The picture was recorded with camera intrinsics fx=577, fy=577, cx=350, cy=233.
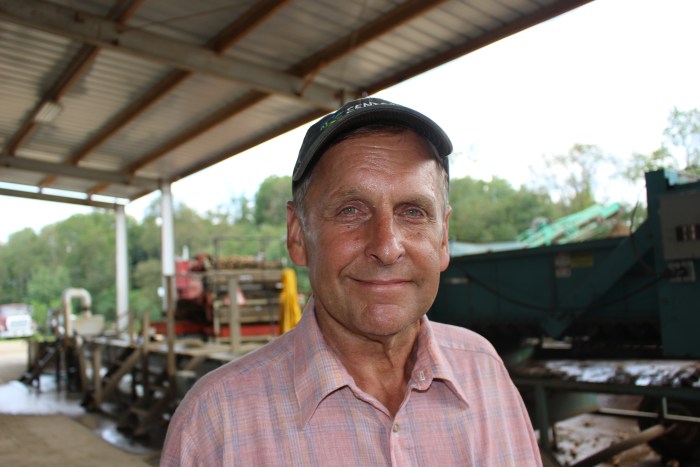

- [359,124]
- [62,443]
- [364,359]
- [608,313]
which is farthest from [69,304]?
[359,124]

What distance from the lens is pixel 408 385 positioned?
1.38 m

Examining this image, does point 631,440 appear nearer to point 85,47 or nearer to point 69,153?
point 85,47

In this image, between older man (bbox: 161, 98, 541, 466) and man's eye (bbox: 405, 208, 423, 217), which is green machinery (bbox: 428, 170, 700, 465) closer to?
older man (bbox: 161, 98, 541, 466)

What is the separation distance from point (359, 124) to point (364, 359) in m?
0.57

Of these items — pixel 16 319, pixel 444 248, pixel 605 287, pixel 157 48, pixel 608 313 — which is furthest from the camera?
pixel 16 319

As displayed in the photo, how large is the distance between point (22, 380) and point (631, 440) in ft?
49.3

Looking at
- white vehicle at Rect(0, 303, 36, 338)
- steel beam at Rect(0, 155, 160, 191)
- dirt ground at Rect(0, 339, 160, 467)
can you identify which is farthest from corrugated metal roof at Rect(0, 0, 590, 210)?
white vehicle at Rect(0, 303, 36, 338)

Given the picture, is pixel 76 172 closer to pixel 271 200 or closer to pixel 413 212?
pixel 413 212

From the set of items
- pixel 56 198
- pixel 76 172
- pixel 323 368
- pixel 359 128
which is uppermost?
pixel 76 172

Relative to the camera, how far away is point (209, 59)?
28.1 feet

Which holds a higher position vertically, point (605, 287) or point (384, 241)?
point (384, 241)

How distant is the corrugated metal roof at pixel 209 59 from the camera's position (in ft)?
24.4

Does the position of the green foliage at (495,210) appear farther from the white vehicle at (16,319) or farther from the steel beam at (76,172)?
the white vehicle at (16,319)

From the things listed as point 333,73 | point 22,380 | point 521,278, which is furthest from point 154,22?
point 22,380
